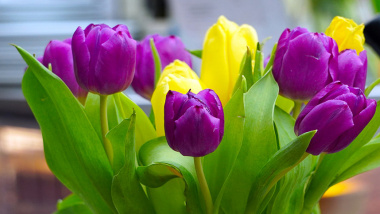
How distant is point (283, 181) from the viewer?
1.14 feet

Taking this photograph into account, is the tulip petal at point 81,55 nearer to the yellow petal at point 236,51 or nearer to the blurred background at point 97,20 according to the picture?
the yellow petal at point 236,51

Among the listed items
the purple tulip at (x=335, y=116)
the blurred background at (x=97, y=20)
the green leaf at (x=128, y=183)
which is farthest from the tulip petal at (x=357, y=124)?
the blurred background at (x=97, y=20)

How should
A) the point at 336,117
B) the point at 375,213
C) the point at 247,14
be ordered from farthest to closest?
the point at 247,14, the point at 375,213, the point at 336,117

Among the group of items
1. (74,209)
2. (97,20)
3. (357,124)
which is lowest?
(97,20)

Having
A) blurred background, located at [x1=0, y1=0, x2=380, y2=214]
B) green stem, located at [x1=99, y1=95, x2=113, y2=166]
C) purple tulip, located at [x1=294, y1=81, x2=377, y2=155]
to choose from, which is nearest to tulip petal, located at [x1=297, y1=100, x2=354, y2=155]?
purple tulip, located at [x1=294, y1=81, x2=377, y2=155]

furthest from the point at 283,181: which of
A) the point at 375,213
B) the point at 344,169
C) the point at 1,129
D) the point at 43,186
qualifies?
the point at 1,129

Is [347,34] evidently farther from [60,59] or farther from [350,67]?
A: [60,59]

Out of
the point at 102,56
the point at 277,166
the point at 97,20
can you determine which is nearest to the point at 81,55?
the point at 102,56

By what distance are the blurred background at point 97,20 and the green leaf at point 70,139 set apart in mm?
413

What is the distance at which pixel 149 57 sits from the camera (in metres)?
0.39

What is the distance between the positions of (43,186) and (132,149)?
2.64 ft

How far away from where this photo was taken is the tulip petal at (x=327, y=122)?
0.29 m

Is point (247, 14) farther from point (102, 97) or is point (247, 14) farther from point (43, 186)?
point (102, 97)

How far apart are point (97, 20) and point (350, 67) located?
187cm
